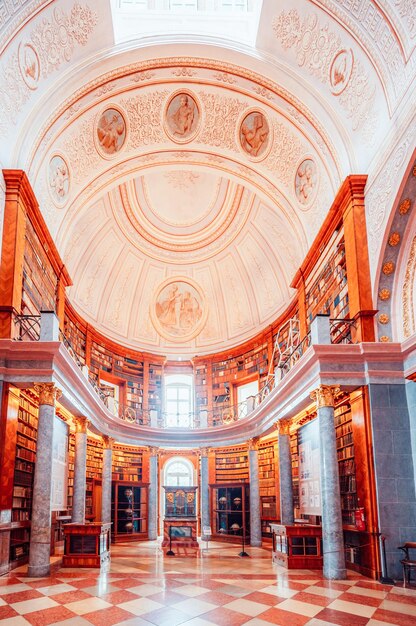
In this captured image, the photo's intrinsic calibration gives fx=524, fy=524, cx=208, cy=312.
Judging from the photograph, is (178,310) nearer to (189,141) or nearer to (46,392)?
(189,141)

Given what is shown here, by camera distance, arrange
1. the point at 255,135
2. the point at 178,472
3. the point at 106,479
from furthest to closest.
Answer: the point at 178,472, the point at 106,479, the point at 255,135

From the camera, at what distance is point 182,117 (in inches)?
532

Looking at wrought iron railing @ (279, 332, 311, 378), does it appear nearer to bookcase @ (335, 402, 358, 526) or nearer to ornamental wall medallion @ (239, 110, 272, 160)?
bookcase @ (335, 402, 358, 526)

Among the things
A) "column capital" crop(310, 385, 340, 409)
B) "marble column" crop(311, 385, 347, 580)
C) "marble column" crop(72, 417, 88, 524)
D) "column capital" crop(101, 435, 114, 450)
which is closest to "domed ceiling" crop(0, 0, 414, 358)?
"column capital" crop(310, 385, 340, 409)

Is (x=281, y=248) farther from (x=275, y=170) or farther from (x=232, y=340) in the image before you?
(x=232, y=340)

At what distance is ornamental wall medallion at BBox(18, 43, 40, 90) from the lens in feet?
31.5

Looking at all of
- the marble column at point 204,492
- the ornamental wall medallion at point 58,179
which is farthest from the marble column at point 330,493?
the marble column at point 204,492

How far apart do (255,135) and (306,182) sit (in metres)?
1.98

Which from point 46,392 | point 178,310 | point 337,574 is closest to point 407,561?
point 337,574

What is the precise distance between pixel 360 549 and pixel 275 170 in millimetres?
9147

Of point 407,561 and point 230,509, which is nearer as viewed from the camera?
point 407,561

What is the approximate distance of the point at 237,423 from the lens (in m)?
16.6

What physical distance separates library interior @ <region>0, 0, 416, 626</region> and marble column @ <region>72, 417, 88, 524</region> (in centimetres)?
6

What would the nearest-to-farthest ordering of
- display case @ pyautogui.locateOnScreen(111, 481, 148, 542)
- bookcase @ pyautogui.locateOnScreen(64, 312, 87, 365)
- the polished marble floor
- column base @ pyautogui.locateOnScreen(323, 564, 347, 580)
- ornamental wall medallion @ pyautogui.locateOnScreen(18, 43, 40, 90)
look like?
1. the polished marble floor
2. column base @ pyautogui.locateOnScreen(323, 564, 347, 580)
3. ornamental wall medallion @ pyautogui.locateOnScreen(18, 43, 40, 90)
4. bookcase @ pyautogui.locateOnScreen(64, 312, 87, 365)
5. display case @ pyautogui.locateOnScreen(111, 481, 148, 542)
